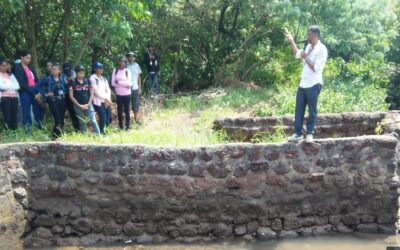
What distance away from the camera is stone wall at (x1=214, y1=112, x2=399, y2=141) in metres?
8.29

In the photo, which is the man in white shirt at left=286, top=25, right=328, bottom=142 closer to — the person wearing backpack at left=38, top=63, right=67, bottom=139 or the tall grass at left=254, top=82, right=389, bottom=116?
the person wearing backpack at left=38, top=63, right=67, bottom=139

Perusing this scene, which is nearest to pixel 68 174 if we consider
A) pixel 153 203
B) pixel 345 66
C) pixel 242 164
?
pixel 153 203

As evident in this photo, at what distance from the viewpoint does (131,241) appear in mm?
6246

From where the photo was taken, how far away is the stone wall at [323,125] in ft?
27.2

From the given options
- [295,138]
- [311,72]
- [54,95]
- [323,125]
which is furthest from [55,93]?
[323,125]

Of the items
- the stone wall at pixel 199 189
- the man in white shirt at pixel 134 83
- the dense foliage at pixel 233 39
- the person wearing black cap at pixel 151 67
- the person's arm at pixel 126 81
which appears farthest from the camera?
the person wearing black cap at pixel 151 67

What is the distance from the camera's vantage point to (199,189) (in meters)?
6.18

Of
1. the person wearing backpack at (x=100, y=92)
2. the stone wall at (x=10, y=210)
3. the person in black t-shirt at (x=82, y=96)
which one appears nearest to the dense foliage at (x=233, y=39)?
the person wearing backpack at (x=100, y=92)

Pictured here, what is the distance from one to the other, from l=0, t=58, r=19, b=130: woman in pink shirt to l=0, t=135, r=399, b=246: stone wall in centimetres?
182

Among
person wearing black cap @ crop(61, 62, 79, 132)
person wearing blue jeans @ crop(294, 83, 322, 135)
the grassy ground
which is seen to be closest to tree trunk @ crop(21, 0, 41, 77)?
the grassy ground

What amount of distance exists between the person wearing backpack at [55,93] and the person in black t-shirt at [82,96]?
20 centimetres

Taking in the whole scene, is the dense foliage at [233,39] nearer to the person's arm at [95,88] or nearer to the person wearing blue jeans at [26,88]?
the person wearing blue jeans at [26,88]

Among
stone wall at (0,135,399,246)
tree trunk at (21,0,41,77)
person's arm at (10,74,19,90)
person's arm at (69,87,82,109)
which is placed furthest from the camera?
tree trunk at (21,0,41,77)

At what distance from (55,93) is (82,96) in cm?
47
